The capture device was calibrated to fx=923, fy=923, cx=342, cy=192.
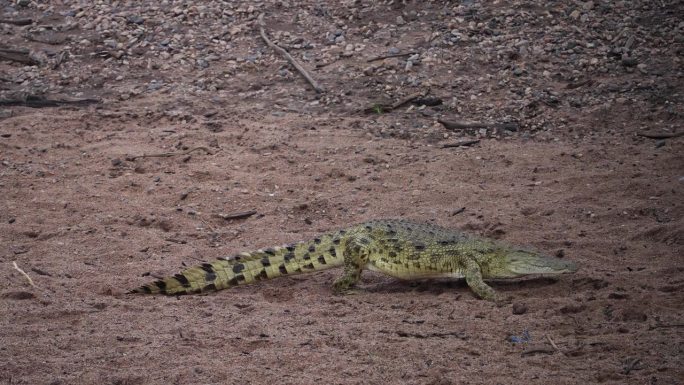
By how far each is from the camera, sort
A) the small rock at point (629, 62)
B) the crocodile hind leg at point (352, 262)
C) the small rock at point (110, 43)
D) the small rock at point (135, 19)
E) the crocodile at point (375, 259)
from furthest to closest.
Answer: the small rock at point (135, 19)
the small rock at point (110, 43)
the small rock at point (629, 62)
the crocodile hind leg at point (352, 262)
the crocodile at point (375, 259)

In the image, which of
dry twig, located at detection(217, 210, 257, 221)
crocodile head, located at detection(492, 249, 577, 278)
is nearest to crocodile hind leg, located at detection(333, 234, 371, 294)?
crocodile head, located at detection(492, 249, 577, 278)

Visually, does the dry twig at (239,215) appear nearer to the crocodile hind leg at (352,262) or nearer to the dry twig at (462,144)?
the crocodile hind leg at (352,262)

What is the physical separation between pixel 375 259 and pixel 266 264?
0.78m

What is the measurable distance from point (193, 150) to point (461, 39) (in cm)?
354

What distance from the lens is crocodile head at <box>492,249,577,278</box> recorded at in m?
6.09

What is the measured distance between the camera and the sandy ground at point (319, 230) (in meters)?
5.13

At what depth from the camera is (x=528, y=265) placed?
6.21 metres

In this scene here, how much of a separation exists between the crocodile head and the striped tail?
3.79 feet

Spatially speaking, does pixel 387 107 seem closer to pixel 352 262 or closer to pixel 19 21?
pixel 352 262

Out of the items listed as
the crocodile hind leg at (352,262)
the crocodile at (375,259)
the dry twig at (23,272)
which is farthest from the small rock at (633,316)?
the dry twig at (23,272)

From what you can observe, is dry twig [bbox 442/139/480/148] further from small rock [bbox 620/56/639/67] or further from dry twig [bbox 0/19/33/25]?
dry twig [bbox 0/19/33/25]

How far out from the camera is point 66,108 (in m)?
10.7

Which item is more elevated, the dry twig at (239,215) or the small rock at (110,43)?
the small rock at (110,43)

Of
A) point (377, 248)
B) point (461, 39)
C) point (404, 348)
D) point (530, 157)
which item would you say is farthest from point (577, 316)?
point (461, 39)
